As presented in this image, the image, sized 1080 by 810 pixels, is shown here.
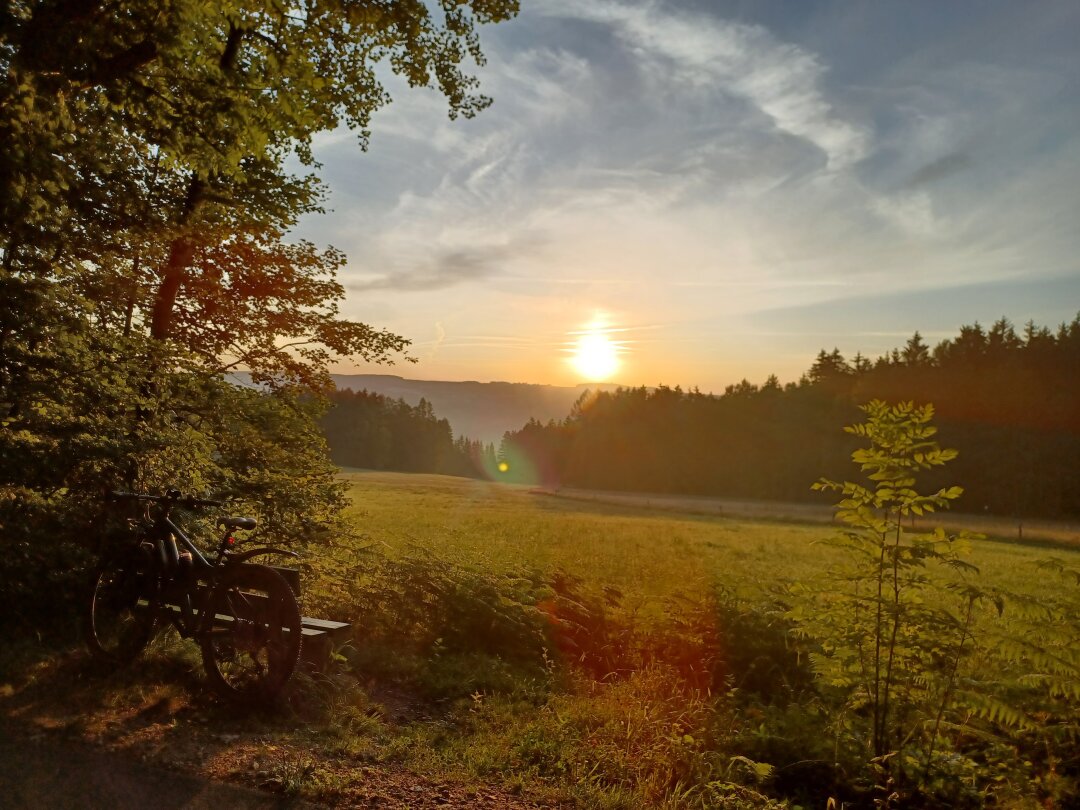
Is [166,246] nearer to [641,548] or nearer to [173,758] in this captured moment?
[173,758]

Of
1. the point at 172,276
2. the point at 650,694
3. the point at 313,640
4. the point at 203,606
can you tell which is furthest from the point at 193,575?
the point at 172,276

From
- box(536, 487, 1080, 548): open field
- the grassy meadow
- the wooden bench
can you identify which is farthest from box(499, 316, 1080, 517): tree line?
Answer: the wooden bench

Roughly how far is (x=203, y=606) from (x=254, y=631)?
2.10 feet

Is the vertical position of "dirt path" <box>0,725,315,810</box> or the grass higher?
"dirt path" <box>0,725,315,810</box>

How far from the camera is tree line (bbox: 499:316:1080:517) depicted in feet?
202

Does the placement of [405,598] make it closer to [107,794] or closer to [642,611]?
[642,611]

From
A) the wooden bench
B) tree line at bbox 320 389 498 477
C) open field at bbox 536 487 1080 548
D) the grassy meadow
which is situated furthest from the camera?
tree line at bbox 320 389 498 477

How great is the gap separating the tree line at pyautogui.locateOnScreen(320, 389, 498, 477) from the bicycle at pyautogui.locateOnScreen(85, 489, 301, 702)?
101 metres

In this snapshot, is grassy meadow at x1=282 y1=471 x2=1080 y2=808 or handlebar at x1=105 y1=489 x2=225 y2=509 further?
handlebar at x1=105 y1=489 x2=225 y2=509

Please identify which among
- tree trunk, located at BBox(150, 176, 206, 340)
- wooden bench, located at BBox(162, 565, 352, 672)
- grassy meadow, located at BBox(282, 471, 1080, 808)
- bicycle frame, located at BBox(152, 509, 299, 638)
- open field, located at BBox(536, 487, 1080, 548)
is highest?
tree trunk, located at BBox(150, 176, 206, 340)

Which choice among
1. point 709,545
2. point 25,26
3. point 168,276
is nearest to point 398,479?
point 709,545

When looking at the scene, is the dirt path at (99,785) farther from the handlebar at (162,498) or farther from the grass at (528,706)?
the handlebar at (162,498)

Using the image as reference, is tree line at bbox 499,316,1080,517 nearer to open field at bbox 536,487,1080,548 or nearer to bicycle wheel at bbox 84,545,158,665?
open field at bbox 536,487,1080,548

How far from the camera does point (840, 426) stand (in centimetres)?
7606
